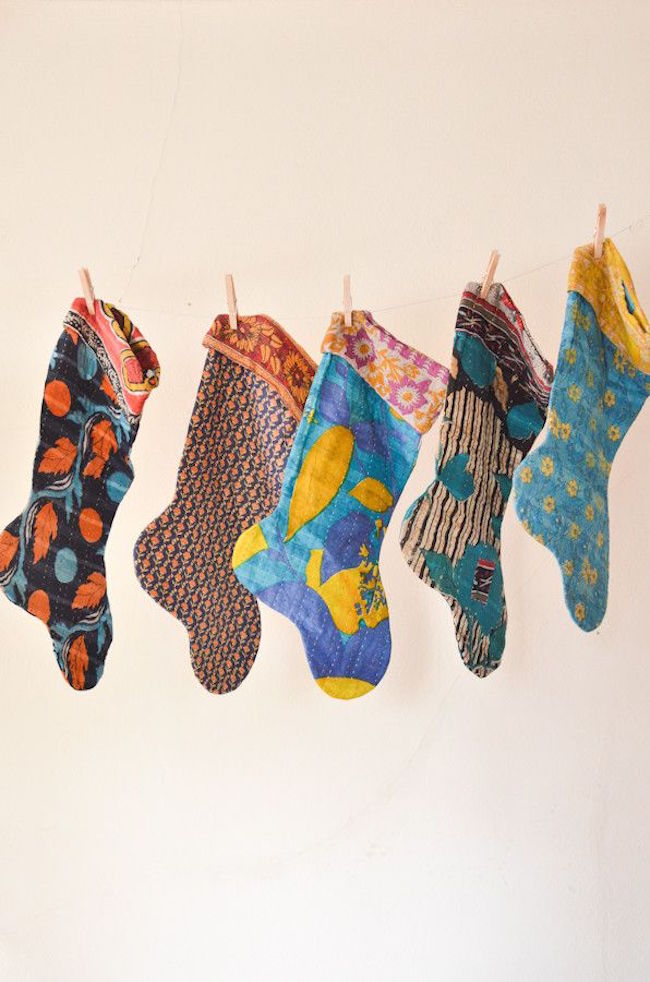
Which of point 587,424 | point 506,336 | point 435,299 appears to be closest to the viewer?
point 587,424

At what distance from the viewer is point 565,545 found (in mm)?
1156

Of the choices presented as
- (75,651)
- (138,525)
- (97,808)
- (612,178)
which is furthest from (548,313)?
(97,808)

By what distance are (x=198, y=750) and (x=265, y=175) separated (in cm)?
93

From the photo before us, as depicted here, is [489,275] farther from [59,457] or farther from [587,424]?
[59,457]

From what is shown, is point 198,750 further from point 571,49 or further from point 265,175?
point 571,49

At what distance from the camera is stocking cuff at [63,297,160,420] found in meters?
1.38

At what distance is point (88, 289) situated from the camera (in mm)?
1386

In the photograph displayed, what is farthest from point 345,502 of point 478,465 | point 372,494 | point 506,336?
point 506,336

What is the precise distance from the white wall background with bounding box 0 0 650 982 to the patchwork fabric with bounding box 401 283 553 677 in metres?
0.21

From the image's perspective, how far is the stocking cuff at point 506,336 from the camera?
1298mm

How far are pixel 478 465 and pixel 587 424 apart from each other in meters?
0.15

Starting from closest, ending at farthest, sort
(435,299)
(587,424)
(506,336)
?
(587,424), (506,336), (435,299)

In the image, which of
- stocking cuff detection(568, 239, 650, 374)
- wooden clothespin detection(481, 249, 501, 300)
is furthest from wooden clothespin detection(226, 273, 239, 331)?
stocking cuff detection(568, 239, 650, 374)

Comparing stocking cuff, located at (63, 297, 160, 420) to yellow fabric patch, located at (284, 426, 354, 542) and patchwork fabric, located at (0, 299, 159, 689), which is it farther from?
yellow fabric patch, located at (284, 426, 354, 542)
